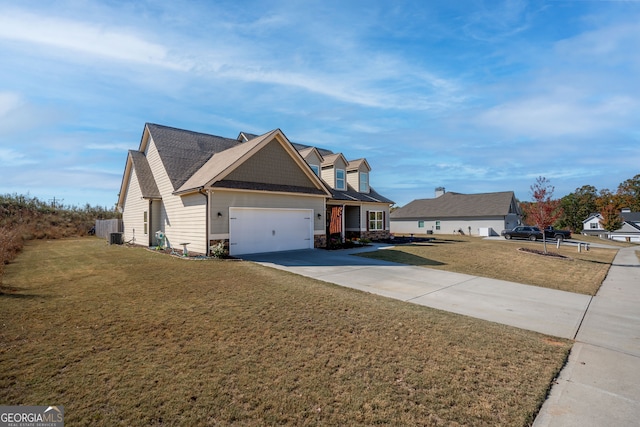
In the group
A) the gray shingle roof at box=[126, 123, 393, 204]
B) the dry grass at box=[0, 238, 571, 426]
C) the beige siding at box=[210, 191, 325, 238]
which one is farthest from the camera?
the gray shingle roof at box=[126, 123, 393, 204]

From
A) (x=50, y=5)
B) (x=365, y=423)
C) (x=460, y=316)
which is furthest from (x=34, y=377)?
(x=50, y=5)

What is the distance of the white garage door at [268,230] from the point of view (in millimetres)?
14086

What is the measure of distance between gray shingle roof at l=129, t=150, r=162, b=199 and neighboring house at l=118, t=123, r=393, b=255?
5 cm

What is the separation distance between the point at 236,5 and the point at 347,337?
10714mm

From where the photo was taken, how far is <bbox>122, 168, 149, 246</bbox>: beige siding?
19.3 meters

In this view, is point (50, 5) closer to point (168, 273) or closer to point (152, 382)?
point (168, 273)

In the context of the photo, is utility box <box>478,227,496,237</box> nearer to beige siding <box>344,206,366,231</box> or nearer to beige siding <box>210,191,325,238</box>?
beige siding <box>344,206,366,231</box>

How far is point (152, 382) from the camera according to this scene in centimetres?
356

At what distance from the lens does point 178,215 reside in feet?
51.8

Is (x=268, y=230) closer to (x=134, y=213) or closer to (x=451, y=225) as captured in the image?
(x=134, y=213)

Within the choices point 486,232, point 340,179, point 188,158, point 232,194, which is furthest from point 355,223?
point 486,232

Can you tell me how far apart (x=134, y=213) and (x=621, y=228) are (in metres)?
73.0

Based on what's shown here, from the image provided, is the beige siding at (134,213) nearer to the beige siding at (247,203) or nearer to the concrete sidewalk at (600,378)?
the beige siding at (247,203)

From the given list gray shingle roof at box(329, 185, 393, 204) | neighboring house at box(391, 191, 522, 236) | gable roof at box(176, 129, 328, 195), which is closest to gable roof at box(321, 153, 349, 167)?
gray shingle roof at box(329, 185, 393, 204)
